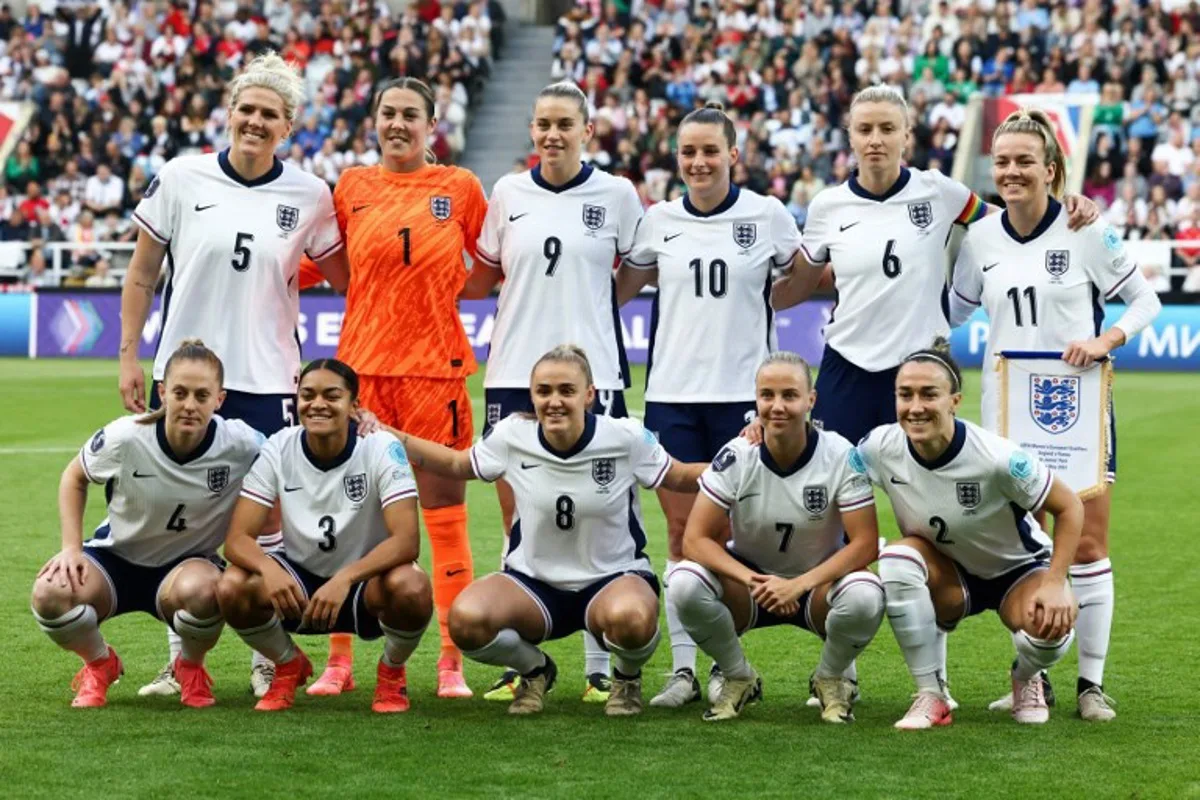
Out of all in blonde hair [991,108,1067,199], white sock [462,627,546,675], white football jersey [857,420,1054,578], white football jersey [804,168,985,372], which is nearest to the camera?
white football jersey [857,420,1054,578]

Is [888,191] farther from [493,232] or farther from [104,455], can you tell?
[104,455]

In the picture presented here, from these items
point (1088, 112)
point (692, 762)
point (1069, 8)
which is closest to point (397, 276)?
point (692, 762)

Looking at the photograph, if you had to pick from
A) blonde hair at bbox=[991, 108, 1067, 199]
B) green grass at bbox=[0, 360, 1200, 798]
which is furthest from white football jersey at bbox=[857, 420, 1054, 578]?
blonde hair at bbox=[991, 108, 1067, 199]

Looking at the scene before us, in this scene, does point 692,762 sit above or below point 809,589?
below

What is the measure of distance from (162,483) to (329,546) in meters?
0.58

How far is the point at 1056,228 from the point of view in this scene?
629 centimetres

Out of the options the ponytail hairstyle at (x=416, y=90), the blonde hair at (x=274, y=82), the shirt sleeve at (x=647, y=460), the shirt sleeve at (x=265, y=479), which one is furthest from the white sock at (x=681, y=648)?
the blonde hair at (x=274, y=82)

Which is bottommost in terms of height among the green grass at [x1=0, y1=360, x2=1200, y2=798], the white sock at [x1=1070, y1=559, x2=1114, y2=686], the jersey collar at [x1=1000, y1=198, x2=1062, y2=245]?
the green grass at [x1=0, y1=360, x2=1200, y2=798]

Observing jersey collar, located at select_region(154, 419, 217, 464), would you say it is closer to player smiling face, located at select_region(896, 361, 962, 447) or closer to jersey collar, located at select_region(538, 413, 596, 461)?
jersey collar, located at select_region(538, 413, 596, 461)

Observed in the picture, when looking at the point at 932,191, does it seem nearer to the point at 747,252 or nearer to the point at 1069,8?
the point at 747,252

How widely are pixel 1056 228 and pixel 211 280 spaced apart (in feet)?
9.25

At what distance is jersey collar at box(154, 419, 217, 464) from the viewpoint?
6133 millimetres

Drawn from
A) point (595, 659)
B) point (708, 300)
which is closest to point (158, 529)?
point (595, 659)

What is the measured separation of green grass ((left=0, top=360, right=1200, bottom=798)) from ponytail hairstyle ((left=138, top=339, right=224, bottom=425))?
3.09 feet
